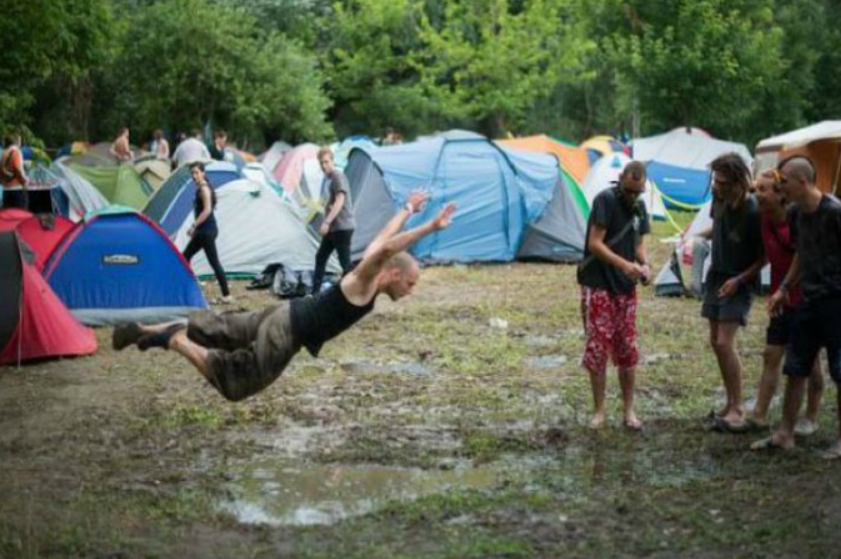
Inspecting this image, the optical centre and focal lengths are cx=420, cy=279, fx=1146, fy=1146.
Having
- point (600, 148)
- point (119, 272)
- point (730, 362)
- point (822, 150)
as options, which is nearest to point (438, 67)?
point (600, 148)

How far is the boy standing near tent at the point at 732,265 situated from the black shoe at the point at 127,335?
345cm

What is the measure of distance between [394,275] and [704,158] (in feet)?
74.6

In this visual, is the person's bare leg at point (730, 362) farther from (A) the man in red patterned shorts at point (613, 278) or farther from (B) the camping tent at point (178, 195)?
(B) the camping tent at point (178, 195)

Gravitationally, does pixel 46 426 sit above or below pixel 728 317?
below

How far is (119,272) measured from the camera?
1152 centimetres

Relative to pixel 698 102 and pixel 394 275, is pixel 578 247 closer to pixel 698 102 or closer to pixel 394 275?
pixel 394 275

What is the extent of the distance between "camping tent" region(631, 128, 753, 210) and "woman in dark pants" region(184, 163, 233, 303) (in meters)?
14.2

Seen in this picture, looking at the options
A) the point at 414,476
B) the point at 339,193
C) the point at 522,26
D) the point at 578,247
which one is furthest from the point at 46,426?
the point at 522,26

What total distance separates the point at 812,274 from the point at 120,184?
14.8 m

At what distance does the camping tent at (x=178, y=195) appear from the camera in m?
15.7

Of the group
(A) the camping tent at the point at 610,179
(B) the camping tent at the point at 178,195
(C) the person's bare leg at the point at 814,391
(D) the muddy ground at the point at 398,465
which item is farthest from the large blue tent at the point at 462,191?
(C) the person's bare leg at the point at 814,391

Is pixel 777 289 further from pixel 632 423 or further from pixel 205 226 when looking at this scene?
pixel 205 226

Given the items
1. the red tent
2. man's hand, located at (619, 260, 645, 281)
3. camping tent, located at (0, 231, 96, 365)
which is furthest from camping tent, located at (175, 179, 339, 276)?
man's hand, located at (619, 260, 645, 281)

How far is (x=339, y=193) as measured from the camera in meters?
12.8
